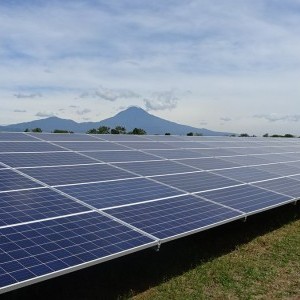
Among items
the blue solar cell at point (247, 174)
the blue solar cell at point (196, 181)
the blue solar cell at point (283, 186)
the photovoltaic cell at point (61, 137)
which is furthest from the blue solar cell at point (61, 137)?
the blue solar cell at point (283, 186)

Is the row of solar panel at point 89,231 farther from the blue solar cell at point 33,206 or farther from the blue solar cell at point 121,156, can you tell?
the blue solar cell at point 121,156

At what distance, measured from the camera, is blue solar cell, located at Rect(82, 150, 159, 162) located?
1483 centimetres

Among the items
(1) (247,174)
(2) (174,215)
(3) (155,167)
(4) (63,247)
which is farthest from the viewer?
(1) (247,174)

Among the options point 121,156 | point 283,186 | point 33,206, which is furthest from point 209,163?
point 33,206

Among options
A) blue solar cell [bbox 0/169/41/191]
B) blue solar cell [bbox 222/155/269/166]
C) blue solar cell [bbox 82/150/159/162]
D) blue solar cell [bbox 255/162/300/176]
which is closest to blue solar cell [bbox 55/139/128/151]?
blue solar cell [bbox 82/150/159/162]

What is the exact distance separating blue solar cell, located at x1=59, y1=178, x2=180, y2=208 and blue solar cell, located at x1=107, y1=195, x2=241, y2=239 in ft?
1.14

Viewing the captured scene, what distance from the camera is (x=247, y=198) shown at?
43.1 feet

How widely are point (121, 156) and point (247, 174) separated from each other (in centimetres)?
487

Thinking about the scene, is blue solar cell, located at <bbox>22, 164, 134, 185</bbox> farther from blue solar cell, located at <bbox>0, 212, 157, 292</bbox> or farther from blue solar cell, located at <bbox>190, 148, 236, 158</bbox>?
blue solar cell, located at <bbox>190, 148, 236, 158</bbox>

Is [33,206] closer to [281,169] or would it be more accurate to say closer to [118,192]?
[118,192]

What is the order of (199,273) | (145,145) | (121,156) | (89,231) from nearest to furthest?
1. (89,231)
2. (199,273)
3. (121,156)
4. (145,145)

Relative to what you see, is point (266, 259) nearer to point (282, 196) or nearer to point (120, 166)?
point (282, 196)

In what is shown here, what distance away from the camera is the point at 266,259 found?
1191cm

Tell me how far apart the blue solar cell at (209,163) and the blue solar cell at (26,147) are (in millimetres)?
4993
